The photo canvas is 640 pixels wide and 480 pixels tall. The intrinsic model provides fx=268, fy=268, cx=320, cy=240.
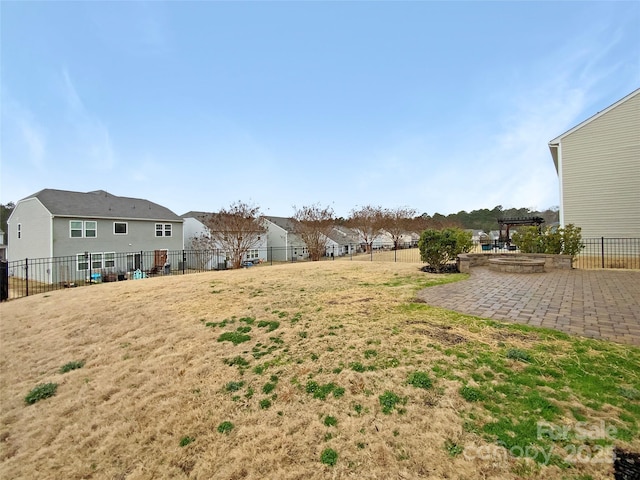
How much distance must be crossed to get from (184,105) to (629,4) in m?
19.1

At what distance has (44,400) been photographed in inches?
141

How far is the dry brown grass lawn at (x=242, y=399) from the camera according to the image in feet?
7.13

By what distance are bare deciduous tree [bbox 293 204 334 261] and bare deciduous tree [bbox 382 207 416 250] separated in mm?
17195

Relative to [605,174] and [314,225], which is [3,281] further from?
[605,174]

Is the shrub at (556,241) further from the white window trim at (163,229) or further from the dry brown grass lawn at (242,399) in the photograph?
the white window trim at (163,229)

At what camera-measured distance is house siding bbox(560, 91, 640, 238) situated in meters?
12.9

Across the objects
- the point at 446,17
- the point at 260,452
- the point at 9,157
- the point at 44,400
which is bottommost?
the point at 44,400

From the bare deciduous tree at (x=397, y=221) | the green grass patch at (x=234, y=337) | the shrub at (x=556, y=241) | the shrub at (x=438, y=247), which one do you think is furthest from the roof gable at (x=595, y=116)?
the bare deciduous tree at (x=397, y=221)

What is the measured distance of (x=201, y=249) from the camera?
26359mm

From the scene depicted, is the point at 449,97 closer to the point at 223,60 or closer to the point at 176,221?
the point at 223,60

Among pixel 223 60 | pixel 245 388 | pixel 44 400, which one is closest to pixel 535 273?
pixel 245 388

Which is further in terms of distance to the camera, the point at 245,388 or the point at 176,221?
the point at 176,221

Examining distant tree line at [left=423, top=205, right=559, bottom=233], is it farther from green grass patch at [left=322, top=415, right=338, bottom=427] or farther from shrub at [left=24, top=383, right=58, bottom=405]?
shrub at [left=24, top=383, right=58, bottom=405]

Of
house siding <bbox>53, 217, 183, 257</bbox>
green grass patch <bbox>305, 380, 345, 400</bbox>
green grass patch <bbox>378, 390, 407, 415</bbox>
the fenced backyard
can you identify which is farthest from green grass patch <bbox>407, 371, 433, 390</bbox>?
house siding <bbox>53, 217, 183, 257</bbox>
